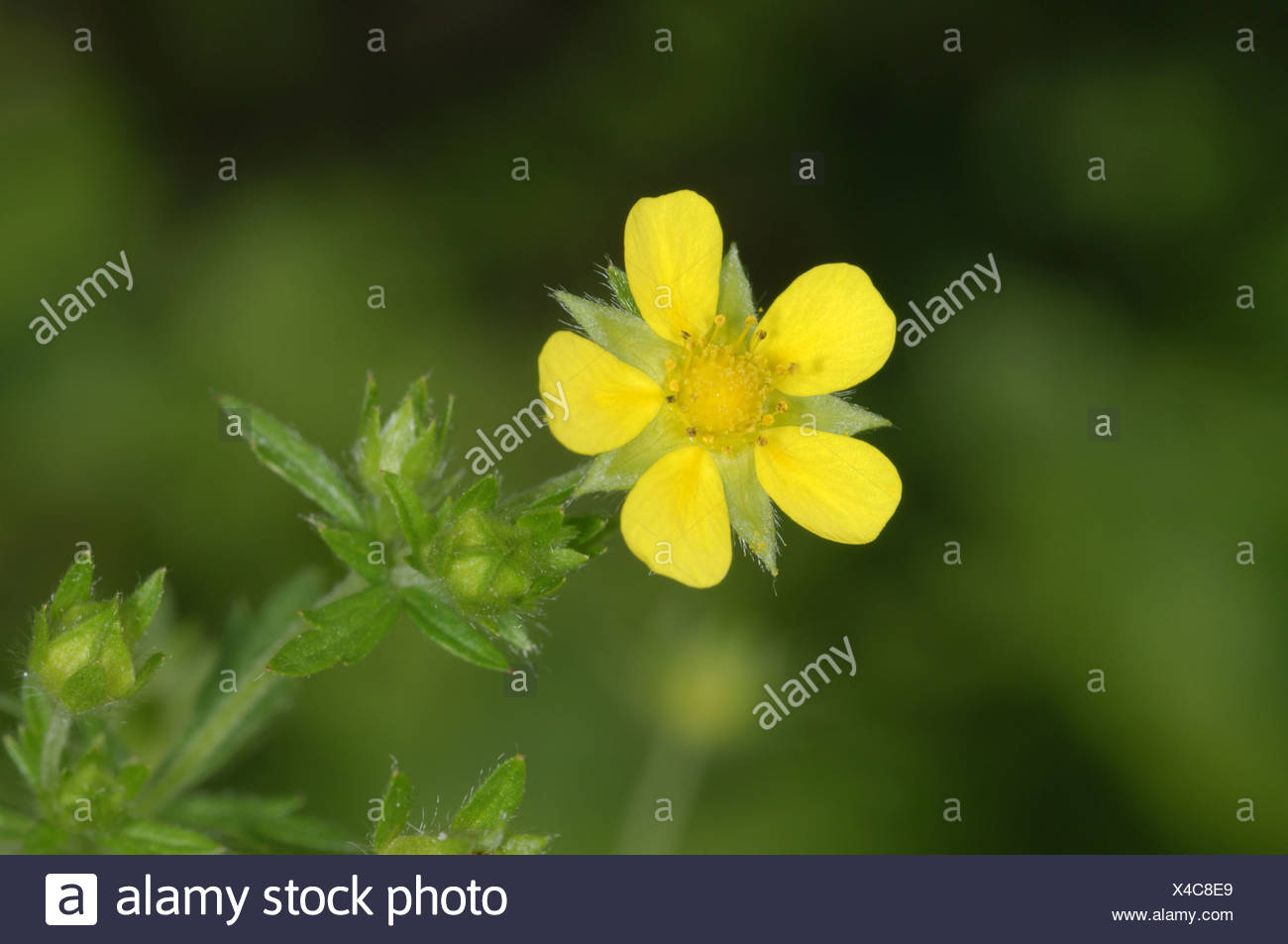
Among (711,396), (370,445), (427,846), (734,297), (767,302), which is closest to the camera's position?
(427,846)

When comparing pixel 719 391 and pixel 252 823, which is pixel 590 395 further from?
pixel 252 823

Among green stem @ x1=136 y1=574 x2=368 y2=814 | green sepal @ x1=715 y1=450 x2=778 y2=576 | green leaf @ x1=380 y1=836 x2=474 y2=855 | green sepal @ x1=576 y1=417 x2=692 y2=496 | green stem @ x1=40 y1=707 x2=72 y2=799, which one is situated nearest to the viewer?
green leaf @ x1=380 y1=836 x2=474 y2=855

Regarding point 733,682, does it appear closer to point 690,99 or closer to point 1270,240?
point 690,99

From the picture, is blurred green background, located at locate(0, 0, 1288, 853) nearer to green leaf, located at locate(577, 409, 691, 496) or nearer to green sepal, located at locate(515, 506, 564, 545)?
green leaf, located at locate(577, 409, 691, 496)

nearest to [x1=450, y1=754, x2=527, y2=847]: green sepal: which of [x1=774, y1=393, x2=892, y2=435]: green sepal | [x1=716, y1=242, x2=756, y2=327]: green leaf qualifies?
[x1=774, y1=393, x2=892, y2=435]: green sepal

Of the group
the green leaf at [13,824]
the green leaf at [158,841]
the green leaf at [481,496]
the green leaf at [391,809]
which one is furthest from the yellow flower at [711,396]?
the green leaf at [13,824]

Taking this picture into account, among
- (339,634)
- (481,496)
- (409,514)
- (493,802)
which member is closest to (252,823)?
(339,634)

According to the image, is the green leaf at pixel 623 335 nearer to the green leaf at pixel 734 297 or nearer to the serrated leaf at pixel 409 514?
the green leaf at pixel 734 297
